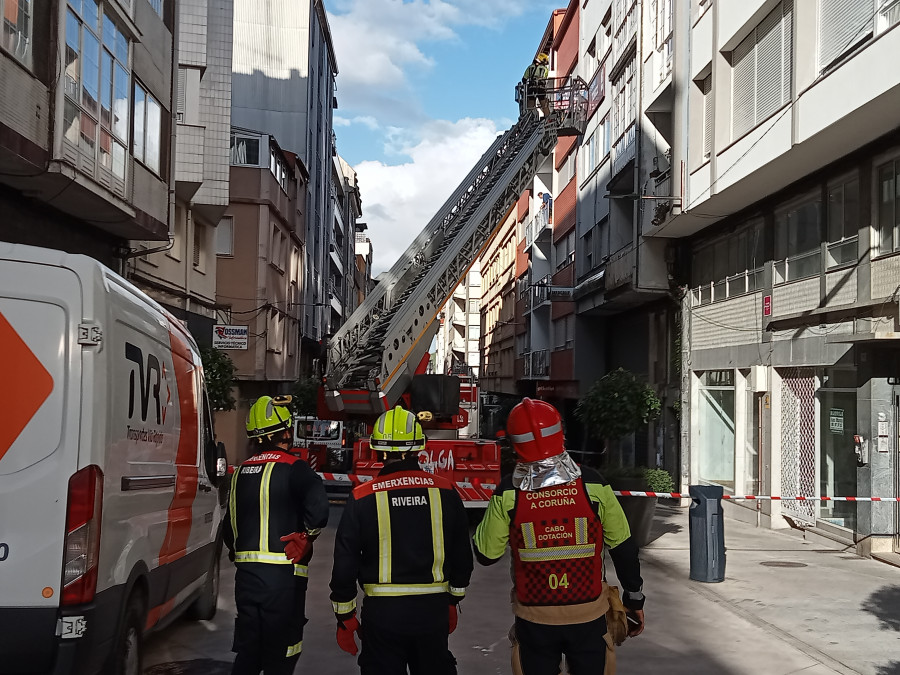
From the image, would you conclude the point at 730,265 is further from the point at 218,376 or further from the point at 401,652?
the point at 401,652

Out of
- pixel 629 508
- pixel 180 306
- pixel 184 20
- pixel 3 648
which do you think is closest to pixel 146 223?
pixel 180 306

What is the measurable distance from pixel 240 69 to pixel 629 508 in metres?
32.7

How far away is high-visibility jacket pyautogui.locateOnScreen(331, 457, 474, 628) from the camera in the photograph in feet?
14.4

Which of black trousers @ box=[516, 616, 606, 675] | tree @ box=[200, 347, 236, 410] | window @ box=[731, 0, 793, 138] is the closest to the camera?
black trousers @ box=[516, 616, 606, 675]

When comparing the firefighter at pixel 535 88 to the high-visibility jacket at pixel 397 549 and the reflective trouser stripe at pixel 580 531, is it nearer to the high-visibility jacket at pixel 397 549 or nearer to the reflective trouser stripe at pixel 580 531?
the high-visibility jacket at pixel 397 549

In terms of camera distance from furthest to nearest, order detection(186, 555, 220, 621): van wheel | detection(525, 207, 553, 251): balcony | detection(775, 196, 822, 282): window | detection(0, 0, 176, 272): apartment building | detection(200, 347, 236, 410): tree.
Result: detection(525, 207, 553, 251): balcony < detection(200, 347, 236, 410): tree < detection(775, 196, 822, 282): window < detection(0, 0, 176, 272): apartment building < detection(186, 555, 220, 621): van wheel

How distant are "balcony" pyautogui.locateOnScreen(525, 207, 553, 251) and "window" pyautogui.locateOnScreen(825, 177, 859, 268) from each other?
79.9 feet

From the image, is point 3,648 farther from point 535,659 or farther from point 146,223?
point 146,223

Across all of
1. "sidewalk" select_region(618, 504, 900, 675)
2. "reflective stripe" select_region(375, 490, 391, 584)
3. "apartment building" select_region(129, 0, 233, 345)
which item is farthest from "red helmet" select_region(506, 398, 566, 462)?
"apartment building" select_region(129, 0, 233, 345)

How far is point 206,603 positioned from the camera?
8148 mm

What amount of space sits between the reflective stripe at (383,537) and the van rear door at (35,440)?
4.79 feet

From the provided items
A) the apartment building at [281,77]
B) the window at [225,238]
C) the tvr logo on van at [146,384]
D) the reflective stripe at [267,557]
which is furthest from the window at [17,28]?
the apartment building at [281,77]

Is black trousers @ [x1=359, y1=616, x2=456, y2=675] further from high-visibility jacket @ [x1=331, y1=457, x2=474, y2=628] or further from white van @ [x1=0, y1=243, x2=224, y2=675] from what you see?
white van @ [x1=0, y1=243, x2=224, y2=675]

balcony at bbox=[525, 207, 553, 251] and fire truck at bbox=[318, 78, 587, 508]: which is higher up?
balcony at bbox=[525, 207, 553, 251]
